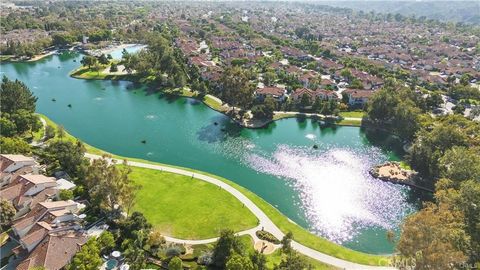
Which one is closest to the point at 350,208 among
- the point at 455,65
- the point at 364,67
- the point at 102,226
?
the point at 102,226

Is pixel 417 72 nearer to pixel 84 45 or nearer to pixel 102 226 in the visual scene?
pixel 102 226

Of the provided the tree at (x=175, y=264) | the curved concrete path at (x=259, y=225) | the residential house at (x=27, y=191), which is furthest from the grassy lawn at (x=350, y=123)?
the residential house at (x=27, y=191)

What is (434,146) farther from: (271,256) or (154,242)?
(154,242)

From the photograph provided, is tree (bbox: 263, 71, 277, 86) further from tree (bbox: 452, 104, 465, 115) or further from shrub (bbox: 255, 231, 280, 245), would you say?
shrub (bbox: 255, 231, 280, 245)

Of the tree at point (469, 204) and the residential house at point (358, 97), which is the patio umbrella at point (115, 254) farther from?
the residential house at point (358, 97)

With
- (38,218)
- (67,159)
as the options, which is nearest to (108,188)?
(38,218)

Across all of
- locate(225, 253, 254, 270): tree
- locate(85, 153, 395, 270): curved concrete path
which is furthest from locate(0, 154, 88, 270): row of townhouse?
locate(225, 253, 254, 270): tree
